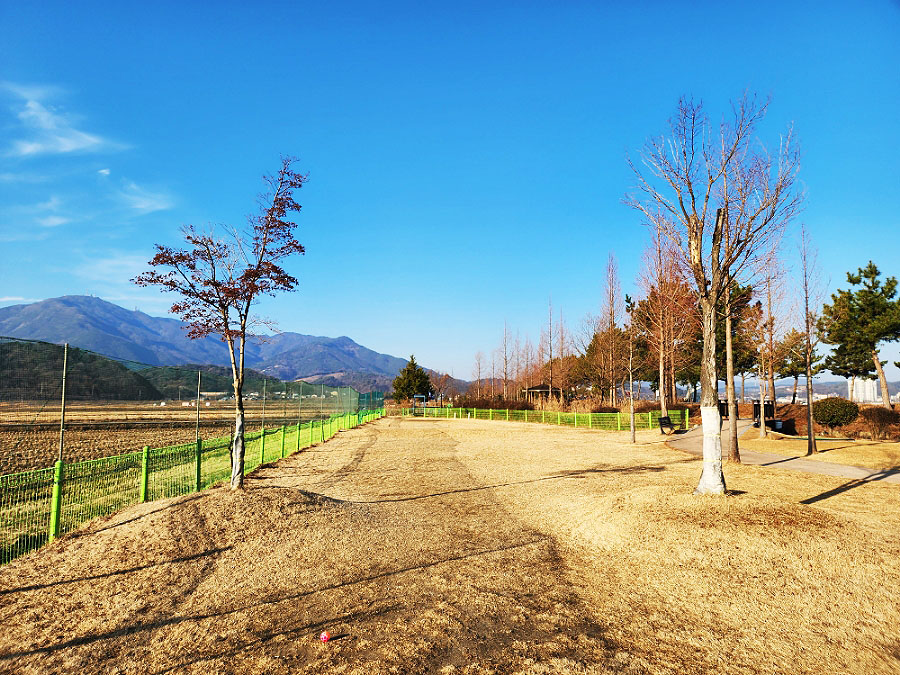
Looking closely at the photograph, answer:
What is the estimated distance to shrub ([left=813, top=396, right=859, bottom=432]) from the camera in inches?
894

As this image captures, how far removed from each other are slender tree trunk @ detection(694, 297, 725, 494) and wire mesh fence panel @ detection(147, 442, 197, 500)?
926 cm

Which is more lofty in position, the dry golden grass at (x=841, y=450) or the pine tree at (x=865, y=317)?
the pine tree at (x=865, y=317)

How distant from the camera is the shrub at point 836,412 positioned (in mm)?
22703

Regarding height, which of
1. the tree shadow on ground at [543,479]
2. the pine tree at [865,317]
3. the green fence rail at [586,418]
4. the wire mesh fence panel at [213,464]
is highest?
the pine tree at [865,317]

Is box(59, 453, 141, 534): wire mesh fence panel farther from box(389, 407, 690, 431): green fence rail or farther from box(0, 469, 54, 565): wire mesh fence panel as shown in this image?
box(389, 407, 690, 431): green fence rail

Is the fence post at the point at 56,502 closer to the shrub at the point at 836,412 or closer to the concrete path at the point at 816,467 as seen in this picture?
the concrete path at the point at 816,467

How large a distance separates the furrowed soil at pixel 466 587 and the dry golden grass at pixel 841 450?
6.29m

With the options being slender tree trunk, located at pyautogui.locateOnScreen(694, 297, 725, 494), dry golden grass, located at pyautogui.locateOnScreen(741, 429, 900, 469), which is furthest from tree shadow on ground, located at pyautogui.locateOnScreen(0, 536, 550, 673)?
dry golden grass, located at pyautogui.locateOnScreen(741, 429, 900, 469)

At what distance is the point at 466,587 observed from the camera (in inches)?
223

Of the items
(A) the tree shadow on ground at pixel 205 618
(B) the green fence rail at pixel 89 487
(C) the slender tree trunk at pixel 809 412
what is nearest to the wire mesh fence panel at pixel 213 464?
(B) the green fence rail at pixel 89 487

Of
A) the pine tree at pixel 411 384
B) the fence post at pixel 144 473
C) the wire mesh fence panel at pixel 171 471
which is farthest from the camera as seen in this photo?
the pine tree at pixel 411 384

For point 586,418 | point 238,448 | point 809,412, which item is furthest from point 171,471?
point 586,418

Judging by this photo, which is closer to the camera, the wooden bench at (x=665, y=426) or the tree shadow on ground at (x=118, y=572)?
the tree shadow on ground at (x=118, y=572)

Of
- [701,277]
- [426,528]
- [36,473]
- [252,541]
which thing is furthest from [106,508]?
[701,277]
